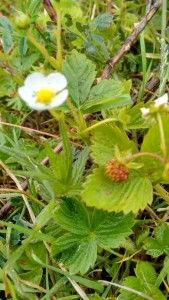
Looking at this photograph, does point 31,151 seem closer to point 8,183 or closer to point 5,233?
point 8,183

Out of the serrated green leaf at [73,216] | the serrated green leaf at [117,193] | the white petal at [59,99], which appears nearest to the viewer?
the white petal at [59,99]

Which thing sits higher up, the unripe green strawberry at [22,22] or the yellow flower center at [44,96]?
the unripe green strawberry at [22,22]

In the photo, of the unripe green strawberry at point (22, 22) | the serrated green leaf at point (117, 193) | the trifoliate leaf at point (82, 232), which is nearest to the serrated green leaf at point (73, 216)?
the trifoliate leaf at point (82, 232)

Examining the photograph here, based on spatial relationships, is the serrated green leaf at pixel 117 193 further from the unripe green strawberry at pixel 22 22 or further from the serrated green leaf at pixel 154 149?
the unripe green strawberry at pixel 22 22

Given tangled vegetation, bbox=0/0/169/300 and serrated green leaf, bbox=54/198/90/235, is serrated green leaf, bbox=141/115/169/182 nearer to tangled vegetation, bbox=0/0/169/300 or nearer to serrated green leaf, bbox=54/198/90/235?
tangled vegetation, bbox=0/0/169/300

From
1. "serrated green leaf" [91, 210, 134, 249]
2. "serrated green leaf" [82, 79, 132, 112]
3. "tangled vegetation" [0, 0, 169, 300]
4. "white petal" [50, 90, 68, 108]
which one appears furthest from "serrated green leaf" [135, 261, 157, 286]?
"white petal" [50, 90, 68, 108]

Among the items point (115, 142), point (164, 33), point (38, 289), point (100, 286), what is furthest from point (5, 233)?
point (164, 33)
